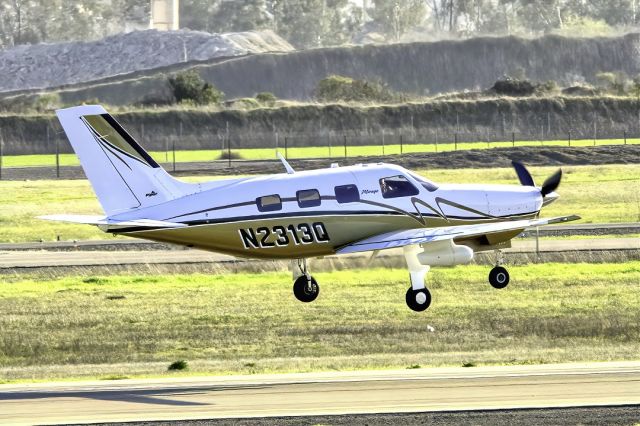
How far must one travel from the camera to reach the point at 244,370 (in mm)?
41031

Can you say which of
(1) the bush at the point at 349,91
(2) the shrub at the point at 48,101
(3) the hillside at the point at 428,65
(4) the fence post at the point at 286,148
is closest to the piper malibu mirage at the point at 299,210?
(4) the fence post at the point at 286,148

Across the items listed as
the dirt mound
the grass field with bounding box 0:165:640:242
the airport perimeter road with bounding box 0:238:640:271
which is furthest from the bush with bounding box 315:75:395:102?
the airport perimeter road with bounding box 0:238:640:271

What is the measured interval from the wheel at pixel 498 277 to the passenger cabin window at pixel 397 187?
3150mm

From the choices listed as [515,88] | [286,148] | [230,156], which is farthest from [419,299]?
[515,88]

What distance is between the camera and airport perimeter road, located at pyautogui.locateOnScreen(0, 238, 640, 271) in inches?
2403

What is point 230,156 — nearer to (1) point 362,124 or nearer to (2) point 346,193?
(1) point 362,124

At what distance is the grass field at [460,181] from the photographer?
249 ft

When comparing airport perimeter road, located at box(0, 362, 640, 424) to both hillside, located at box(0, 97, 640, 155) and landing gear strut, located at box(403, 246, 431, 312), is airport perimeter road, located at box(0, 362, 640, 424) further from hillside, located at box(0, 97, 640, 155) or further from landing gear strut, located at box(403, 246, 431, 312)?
hillside, located at box(0, 97, 640, 155)

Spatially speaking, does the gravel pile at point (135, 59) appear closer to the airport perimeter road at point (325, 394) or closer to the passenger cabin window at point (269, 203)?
the passenger cabin window at point (269, 203)

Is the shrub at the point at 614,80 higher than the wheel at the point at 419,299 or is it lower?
lower

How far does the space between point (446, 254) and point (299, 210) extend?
13.9 ft

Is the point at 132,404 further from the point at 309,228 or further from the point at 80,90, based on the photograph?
the point at 80,90

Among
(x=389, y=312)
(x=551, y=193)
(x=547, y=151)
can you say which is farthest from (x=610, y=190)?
(x=551, y=193)

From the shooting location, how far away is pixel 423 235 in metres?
38.5
